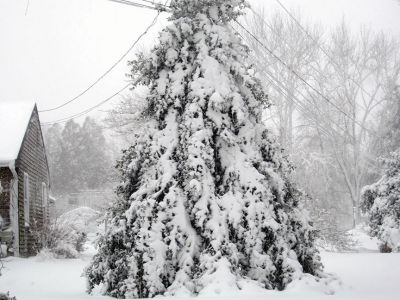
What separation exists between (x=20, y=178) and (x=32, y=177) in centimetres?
275

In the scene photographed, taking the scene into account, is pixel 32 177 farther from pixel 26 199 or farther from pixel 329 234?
pixel 329 234

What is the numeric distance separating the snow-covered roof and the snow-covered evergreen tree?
1010cm

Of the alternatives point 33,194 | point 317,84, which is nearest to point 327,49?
point 317,84

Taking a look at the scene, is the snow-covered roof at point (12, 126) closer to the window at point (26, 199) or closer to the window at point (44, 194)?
the window at point (26, 199)

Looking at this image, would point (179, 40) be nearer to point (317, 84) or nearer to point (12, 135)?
point (12, 135)

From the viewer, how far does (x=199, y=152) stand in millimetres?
7086

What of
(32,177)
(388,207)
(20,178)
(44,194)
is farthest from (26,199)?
(388,207)

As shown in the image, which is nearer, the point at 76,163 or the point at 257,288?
the point at 257,288

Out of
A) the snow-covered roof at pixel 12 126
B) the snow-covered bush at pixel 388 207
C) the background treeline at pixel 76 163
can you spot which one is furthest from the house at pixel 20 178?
the background treeline at pixel 76 163

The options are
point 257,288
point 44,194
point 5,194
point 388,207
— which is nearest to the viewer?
point 257,288

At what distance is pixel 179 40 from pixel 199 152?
7.07 ft

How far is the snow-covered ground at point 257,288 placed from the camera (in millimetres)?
6316

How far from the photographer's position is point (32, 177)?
1998 centimetres

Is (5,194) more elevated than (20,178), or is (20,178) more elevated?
(20,178)
